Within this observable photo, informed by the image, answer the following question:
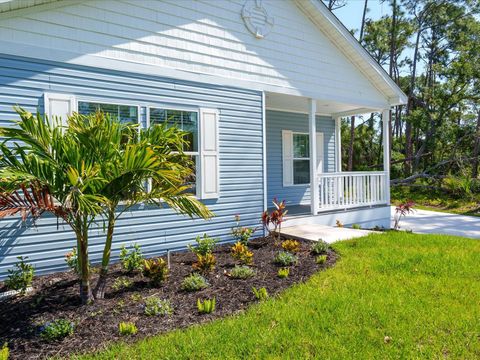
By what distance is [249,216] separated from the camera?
23.3 ft

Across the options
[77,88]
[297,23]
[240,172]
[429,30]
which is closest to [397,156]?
[429,30]

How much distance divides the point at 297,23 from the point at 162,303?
662 centimetres

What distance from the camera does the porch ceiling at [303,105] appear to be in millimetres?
8233

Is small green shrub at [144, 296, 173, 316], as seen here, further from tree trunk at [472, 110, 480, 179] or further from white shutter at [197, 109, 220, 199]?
tree trunk at [472, 110, 480, 179]

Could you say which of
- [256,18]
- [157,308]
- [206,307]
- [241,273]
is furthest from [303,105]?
[157,308]

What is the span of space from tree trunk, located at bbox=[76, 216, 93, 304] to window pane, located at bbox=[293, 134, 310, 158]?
25.0ft

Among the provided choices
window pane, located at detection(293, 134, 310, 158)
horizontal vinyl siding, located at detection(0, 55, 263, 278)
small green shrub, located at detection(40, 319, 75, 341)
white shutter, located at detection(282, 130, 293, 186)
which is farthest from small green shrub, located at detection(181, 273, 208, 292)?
window pane, located at detection(293, 134, 310, 158)

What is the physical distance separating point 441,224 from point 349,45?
555 centimetres

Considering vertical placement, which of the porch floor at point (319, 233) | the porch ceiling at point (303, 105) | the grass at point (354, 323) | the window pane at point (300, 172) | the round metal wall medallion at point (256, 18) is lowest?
the grass at point (354, 323)

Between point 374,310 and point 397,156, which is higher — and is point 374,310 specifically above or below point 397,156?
below

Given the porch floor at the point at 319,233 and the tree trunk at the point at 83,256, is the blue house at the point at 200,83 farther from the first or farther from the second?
the tree trunk at the point at 83,256

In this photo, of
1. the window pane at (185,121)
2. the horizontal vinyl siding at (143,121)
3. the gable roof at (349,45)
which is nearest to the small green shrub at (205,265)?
the horizontal vinyl siding at (143,121)

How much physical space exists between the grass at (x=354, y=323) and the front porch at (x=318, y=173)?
11.2ft

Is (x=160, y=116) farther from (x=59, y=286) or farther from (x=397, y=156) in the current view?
(x=397, y=156)
